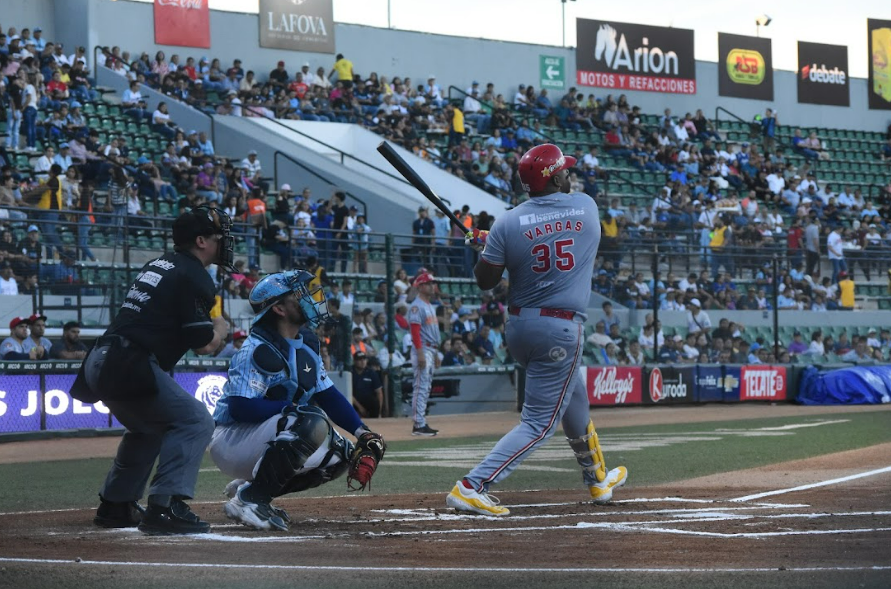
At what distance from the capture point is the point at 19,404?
15.4m

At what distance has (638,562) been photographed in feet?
17.3

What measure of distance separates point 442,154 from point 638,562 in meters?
26.9

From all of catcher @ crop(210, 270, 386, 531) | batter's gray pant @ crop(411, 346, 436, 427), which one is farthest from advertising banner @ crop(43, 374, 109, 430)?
catcher @ crop(210, 270, 386, 531)

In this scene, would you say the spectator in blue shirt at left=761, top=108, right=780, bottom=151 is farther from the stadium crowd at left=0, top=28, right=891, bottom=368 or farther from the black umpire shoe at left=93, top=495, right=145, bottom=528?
the black umpire shoe at left=93, top=495, right=145, bottom=528

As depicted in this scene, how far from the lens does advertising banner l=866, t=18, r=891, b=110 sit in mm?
45250

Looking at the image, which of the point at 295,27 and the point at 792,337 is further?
the point at 295,27

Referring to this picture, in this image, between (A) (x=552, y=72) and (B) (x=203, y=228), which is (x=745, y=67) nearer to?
(A) (x=552, y=72)

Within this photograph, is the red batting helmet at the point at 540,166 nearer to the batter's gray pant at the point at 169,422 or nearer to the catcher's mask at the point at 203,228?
the catcher's mask at the point at 203,228

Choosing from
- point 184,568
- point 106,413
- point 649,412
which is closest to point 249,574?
point 184,568

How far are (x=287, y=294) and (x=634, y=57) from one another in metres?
35.7

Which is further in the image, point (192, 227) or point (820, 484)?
point (820, 484)

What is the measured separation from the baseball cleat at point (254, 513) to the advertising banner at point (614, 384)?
50.0ft

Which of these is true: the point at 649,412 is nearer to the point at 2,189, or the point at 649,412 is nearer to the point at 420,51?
the point at 2,189

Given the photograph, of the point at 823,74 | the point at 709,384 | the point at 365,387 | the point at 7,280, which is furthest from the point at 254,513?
the point at 823,74
